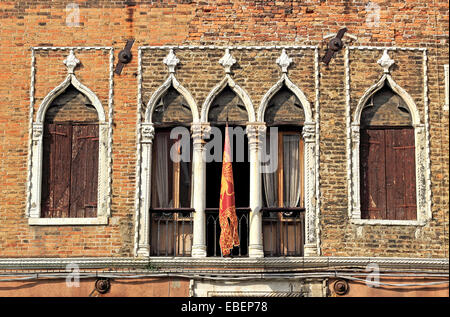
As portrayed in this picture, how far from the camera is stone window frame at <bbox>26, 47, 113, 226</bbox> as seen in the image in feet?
48.3

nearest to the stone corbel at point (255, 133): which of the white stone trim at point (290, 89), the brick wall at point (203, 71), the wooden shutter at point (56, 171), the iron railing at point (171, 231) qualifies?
the white stone trim at point (290, 89)

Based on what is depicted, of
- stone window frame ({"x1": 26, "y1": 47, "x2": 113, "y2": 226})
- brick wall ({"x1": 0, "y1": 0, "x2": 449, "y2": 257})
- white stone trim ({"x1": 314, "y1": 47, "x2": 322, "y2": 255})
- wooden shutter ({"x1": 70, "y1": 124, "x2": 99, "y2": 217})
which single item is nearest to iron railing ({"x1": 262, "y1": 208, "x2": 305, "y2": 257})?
white stone trim ({"x1": 314, "y1": 47, "x2": 322, "y2": 255})

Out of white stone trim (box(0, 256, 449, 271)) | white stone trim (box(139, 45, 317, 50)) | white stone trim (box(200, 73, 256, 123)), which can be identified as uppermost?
white stone trim (box(139, 45, 317, 50))

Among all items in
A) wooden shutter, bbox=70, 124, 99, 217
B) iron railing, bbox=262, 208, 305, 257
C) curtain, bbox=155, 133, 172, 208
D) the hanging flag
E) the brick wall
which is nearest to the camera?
the hanging flag

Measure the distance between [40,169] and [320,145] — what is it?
180 inches

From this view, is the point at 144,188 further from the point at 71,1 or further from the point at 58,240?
the point at 71,1

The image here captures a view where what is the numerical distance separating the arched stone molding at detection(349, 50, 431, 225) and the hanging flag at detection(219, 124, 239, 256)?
1892 mm

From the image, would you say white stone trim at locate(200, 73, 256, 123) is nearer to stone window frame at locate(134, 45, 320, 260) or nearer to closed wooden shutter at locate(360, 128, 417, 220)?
stone window frame at locate(134, 45, 320, 260)

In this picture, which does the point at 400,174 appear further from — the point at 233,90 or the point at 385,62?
the point at 233,90

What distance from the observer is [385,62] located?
15125 millimetres

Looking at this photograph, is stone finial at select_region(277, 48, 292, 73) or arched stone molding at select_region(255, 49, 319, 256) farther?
stone finial at select_region(277, 48, 292, 73)

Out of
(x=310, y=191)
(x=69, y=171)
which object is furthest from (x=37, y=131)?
(x=310, y=191)

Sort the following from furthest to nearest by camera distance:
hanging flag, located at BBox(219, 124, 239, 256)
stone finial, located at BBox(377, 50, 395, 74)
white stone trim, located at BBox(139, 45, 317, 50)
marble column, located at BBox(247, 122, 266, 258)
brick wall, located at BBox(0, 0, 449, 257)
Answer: white stone trim, located at BBox(139, 45, 317, 50), stone finial, located at BBox(377, 50, 395, 74), brick wall, located at BBox(0, 0, 449, 257), marble column, located at BBox(247, 122, 266, 258), hanging flag, located at BBox(219, 124, 239, 256)

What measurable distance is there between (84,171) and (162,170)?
4.18 ft
